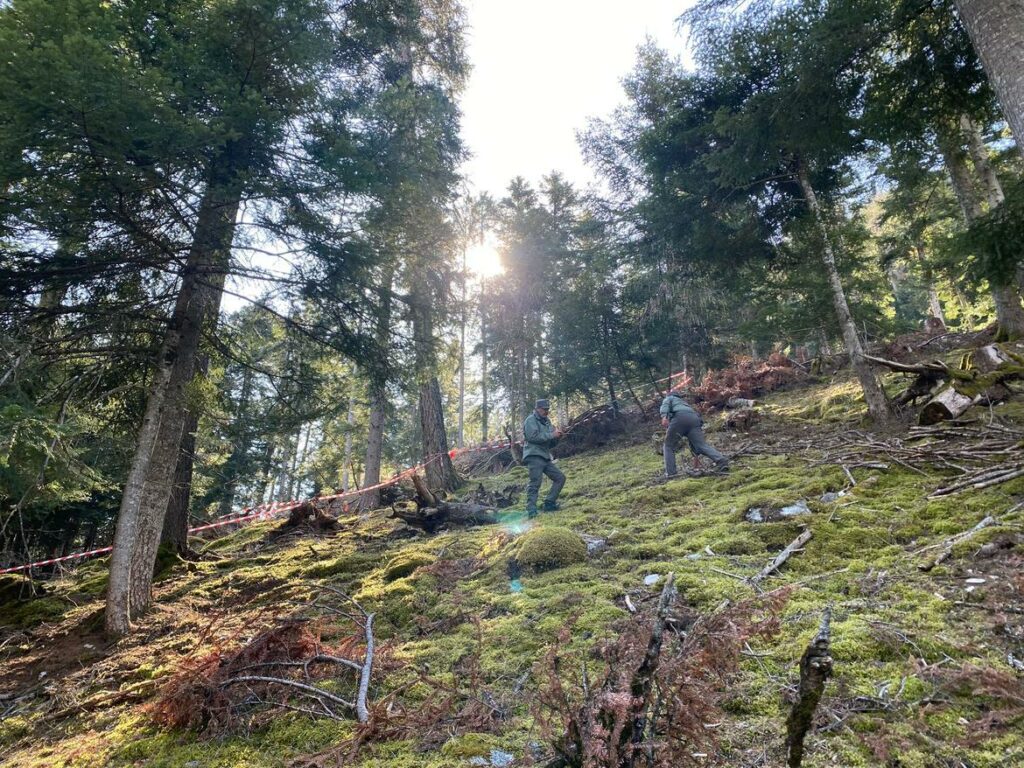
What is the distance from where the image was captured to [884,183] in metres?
12.2

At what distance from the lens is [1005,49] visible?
439 centimetres

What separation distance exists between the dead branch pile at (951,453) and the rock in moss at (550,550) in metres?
3.49

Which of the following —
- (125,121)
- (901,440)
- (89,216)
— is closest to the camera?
(125,121)

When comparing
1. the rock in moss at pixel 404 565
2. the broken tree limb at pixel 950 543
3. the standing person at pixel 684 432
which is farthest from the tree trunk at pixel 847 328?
the rock in moss at pixel 404 565

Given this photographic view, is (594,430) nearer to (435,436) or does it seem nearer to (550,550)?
(435,436)

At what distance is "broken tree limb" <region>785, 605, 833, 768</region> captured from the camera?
1.33 metres

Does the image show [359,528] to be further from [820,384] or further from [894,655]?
[820,384]

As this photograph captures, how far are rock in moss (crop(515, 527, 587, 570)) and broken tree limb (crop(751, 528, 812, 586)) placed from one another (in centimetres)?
196

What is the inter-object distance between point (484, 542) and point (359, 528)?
3.95 meters

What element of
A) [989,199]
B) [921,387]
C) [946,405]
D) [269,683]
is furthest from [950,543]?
[989,199]

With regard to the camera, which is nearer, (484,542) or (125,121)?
(125,121)

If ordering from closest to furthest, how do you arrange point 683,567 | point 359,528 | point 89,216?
point 683,567 → point 89,216 → point 359,528

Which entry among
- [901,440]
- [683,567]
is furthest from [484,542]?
[901,440]

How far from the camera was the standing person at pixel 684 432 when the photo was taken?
318 inches
